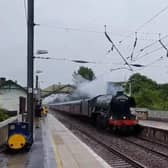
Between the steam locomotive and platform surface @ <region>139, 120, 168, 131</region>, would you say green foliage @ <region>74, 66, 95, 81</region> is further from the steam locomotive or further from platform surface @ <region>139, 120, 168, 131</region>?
the steam locomotive

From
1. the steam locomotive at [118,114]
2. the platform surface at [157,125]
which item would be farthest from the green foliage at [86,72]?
the steam locomotive at [118,114]

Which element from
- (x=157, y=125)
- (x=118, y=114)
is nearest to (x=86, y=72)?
(x=157, y=125)

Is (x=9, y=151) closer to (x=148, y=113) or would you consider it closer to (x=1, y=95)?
(x=148, y=113)

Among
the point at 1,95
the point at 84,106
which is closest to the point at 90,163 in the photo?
the point at 84,106

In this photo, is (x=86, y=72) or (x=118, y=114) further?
(x=86, y=72)

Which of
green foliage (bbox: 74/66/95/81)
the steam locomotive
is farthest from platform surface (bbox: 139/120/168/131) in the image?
green foliage (bbox: 74/66/95/81)

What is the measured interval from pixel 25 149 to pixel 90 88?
29.8 metres

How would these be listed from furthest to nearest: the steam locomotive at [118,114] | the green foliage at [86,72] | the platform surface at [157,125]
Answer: the green foliage at [86,72]
the platform surface at [157,125]
the steam locomotive at [118,114]

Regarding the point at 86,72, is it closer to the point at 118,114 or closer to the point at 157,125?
the point at 157,125

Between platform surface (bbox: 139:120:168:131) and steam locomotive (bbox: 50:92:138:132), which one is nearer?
steam locomotive (bbox: 50:92:138:132)

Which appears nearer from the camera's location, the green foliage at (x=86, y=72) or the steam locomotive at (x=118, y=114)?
the steam locomotive at (x=118, y=114)

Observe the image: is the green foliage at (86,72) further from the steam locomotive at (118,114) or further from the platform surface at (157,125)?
the steam locomotive at (118,114)

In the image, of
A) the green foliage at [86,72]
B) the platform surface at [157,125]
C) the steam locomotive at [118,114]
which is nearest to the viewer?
the steam locomotive at [118,114]

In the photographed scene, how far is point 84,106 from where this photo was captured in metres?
44.1
